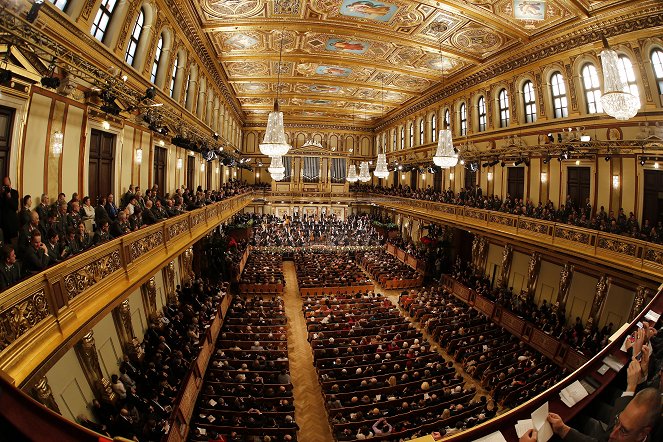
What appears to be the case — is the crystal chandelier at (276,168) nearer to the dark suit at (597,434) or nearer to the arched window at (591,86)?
the arched window at (591,86)

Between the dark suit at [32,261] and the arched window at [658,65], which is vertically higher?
the arched window at [658,65]

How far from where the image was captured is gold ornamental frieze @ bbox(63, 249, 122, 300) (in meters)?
5.10

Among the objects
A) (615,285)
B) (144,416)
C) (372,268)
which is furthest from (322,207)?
(144,416)

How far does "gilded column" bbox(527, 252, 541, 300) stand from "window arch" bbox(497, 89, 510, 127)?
773 cm

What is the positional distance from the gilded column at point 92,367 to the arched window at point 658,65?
18.6 m

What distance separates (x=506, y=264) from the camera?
18.2 m

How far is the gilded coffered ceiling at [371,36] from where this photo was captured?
1327 cm

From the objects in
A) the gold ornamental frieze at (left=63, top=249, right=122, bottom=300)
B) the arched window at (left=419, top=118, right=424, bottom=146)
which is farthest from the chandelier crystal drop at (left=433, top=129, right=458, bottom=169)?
the arched window at (left=419, top=118, right=424, bottom=146)

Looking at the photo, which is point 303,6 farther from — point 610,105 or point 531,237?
point 531,237

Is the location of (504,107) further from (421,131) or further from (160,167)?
(160,167)

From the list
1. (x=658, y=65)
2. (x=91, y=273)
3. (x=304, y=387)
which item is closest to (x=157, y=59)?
(x=91, y=273)

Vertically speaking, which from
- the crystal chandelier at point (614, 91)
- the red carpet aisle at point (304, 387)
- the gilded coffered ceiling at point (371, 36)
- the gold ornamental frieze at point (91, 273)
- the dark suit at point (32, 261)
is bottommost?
the red carpet aisle at point (304, 387)

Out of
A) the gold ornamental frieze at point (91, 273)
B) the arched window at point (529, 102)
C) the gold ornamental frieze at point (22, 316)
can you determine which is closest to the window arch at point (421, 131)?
the arched window at point (529, 102)

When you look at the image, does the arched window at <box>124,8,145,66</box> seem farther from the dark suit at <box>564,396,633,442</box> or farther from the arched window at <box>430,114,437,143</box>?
the arched window at <box>430,114,437,143</box>
